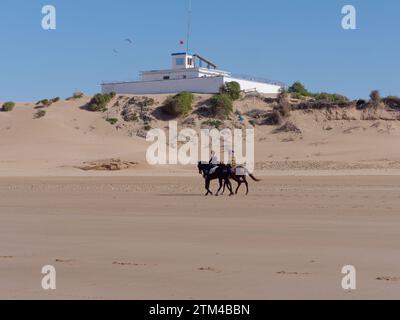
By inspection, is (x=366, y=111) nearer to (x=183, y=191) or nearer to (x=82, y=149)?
(x=82, y=149)

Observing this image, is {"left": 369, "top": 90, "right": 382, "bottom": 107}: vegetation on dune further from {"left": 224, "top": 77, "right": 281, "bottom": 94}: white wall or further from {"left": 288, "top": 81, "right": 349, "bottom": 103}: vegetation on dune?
{"left": 224, "top": 77, "right": 281, "bottom": 94}: white wall

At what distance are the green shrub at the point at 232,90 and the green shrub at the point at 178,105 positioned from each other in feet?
11.1

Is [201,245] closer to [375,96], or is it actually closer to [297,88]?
[375,96]

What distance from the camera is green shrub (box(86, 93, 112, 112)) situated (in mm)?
54281

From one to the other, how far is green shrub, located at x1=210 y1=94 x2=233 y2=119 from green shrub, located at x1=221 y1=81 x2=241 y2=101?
266 centimetres

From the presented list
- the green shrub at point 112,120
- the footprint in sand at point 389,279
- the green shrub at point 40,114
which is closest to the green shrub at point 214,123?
the green shrub at point 112,120

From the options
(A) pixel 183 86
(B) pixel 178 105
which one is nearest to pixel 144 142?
(B) pixel 178 105

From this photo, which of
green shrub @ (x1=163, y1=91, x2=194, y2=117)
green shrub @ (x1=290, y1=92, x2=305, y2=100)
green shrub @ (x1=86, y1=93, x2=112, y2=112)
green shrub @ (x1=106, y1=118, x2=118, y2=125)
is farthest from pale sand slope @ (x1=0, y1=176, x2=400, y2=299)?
green shrub @ (x1=290, y1=92, x2=305, y2=100)

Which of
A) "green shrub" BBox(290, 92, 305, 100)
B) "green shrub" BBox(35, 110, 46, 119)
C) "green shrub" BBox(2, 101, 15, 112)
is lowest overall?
"green shrub" BBox(35, 110, 46, 119)

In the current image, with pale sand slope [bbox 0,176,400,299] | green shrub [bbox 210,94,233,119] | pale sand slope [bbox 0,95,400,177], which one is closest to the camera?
pale sand slope [bbox 0,176,400,299]

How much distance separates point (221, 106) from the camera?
4928cm

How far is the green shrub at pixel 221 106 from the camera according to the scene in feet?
161

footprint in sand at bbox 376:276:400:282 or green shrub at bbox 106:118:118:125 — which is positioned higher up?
green shrub at bbox 106:118:118:125

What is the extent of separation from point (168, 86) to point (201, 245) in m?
47.1
